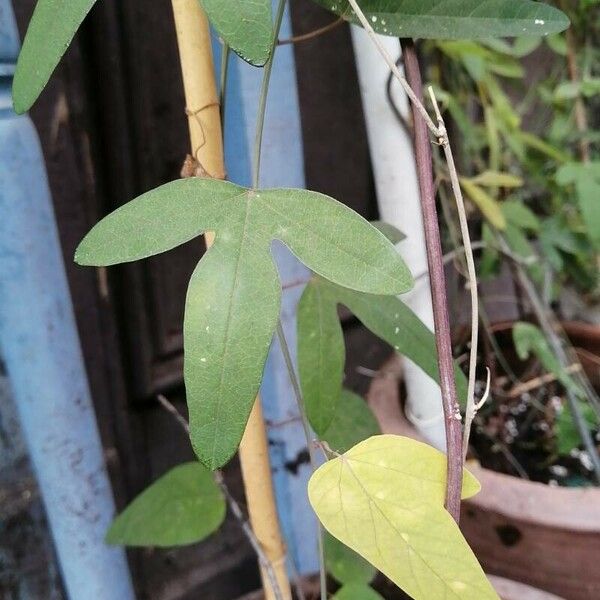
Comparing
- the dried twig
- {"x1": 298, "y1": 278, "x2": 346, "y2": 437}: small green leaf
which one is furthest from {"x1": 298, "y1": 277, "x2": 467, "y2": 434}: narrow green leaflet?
the dried twig

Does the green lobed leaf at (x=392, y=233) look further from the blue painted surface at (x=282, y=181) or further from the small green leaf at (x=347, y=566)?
the small green leaf at (x=347, y=566)

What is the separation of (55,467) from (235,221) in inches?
12.3

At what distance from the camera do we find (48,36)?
0.22 m

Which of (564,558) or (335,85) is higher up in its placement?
(335,85)

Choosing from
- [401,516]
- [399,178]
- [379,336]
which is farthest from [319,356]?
[399,178]

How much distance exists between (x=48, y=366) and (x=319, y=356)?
210 mm

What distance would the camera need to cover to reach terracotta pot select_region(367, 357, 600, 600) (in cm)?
50

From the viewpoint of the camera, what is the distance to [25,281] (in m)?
0.40

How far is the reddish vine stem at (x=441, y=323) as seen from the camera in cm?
22

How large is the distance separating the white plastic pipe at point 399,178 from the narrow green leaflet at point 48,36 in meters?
0.31

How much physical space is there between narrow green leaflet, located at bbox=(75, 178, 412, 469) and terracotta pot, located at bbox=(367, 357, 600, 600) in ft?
1.24

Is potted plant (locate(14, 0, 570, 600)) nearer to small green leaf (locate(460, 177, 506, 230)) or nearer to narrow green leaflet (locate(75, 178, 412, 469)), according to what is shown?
narrow green leaflet (locate(75, 178, 412, 469))

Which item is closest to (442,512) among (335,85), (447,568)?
(447,568)

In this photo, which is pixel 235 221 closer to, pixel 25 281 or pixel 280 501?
pixel 25 281
